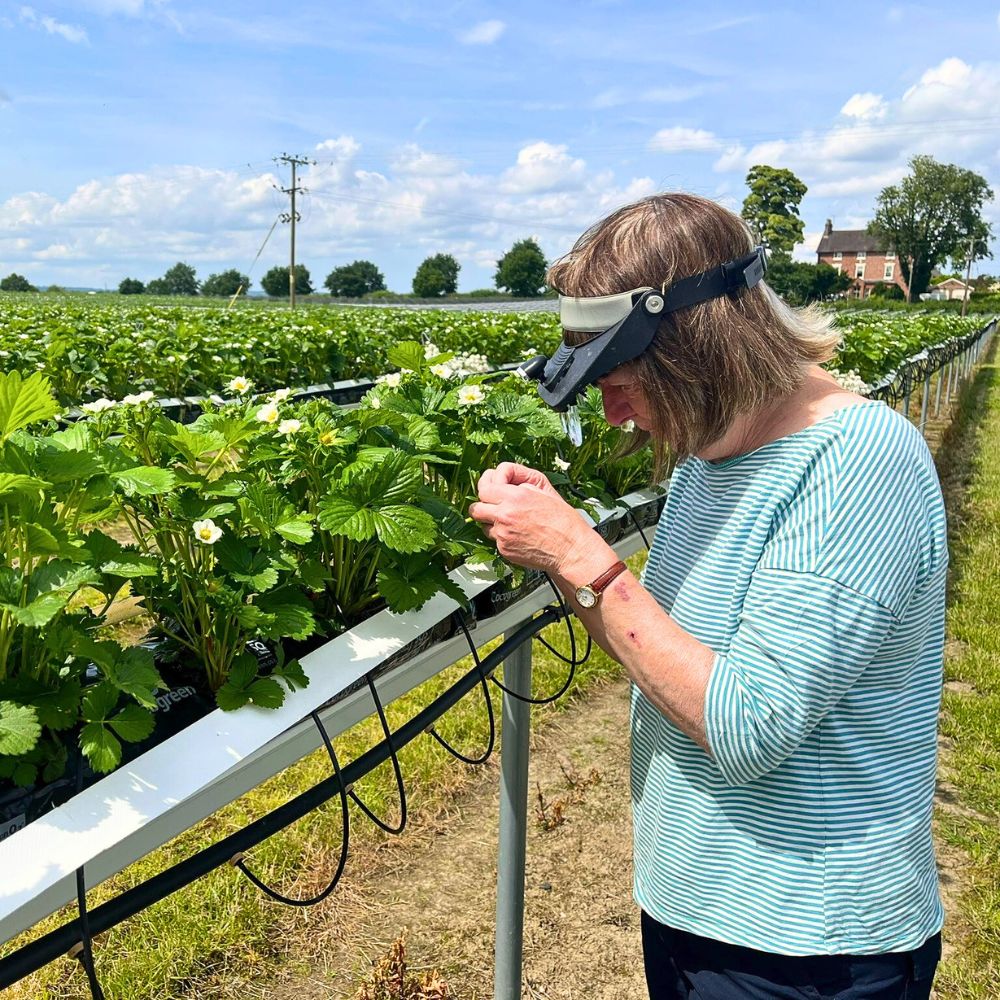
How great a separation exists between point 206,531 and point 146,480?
14cm

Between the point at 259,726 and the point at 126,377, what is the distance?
20.3 ft

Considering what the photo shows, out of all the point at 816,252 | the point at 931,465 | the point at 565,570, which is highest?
the point at 816,252

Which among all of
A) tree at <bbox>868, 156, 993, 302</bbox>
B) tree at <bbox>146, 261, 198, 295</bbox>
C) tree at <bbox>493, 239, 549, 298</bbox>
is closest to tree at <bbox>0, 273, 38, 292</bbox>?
tree at <bbox>146, 261, 198, 295</bbox>

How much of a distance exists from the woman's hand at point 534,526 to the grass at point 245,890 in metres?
1.70

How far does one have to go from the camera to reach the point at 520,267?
249 ft

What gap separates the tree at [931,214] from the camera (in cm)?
6675

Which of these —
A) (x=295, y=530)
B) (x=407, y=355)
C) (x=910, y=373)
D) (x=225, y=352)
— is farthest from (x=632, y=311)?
(x=910, y=373)

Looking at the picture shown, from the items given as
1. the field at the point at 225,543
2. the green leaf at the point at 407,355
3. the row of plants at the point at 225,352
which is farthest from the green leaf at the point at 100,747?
the row of plants at the point at 225,352

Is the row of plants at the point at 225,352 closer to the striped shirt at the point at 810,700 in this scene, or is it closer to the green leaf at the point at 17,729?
the striped shirt at the point at 810,700

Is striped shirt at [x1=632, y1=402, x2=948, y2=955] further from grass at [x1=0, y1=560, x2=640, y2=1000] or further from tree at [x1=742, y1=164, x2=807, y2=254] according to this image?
tree at [x1=742, y1=164, x2=807, y2=254]

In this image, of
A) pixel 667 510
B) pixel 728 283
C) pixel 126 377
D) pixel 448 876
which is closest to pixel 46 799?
pixel 667 510

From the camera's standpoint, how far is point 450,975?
7.91 feet

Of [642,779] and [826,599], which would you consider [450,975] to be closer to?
[642,779]

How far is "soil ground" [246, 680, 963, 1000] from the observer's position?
7.96 feet
